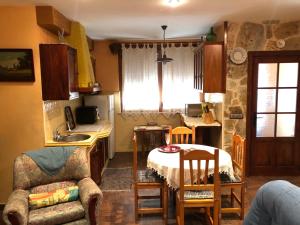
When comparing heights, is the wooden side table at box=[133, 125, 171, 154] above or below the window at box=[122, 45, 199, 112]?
below

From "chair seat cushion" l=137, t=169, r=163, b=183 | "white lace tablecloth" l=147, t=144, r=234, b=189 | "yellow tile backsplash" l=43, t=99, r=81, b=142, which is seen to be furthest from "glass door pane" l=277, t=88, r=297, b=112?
"yellow tile backsplash" l=43, t=99, r=81, b=142

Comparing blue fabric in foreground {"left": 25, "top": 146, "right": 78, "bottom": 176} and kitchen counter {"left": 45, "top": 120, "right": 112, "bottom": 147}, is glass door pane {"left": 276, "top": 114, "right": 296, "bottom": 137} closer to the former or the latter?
kitchen counter {"left": 45, "top": 120, "right": 112, "bottom": 147}

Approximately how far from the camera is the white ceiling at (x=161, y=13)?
122 inches

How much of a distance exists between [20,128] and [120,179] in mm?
1832

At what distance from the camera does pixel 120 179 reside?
14.7 feet

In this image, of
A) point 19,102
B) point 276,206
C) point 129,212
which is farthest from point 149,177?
point 19,102

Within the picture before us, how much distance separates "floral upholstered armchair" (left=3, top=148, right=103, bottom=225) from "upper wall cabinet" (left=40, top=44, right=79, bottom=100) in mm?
824

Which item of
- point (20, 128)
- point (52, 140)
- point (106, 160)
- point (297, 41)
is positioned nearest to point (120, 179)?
point (106, 160)

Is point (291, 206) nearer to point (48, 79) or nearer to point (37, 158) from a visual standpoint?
point (37, 158)

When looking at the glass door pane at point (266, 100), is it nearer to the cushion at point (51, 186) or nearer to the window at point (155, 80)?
the window at point (155, 80)

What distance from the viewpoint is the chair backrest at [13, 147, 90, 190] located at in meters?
2.75

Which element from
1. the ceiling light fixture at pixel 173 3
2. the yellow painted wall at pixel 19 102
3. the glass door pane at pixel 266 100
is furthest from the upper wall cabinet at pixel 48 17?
the glass door pane at pixel 266 100

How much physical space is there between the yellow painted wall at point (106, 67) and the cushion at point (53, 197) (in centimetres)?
366

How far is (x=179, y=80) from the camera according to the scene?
6.02m
